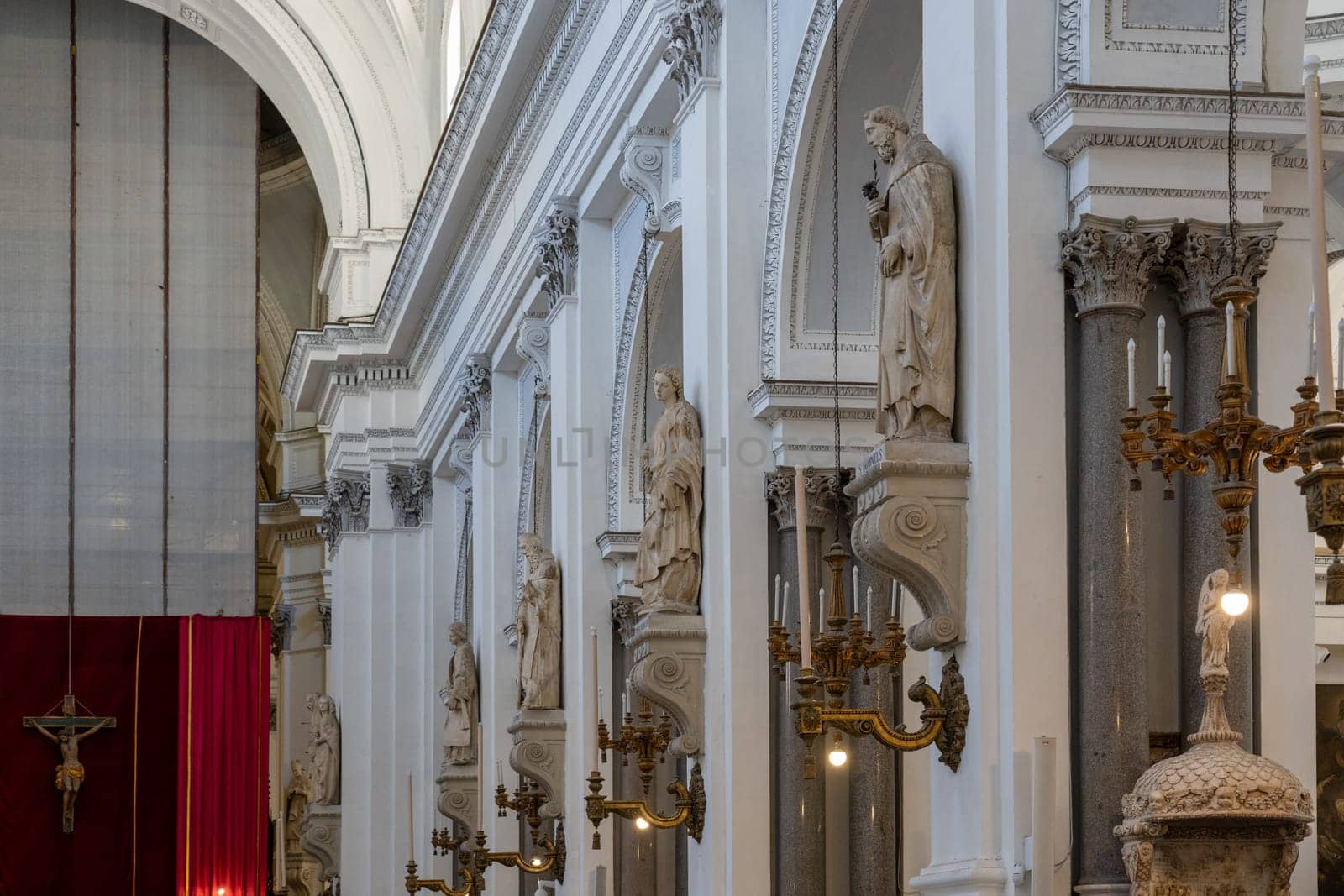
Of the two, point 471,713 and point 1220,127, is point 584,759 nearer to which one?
point 471,713

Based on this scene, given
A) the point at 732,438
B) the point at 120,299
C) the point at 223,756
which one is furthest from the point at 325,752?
the point at 732,438

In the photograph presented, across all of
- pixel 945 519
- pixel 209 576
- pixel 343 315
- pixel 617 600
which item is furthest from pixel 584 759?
pixel 209 576

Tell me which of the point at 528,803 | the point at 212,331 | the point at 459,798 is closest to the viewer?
the point at 528,803

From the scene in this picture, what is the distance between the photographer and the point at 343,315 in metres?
22.3

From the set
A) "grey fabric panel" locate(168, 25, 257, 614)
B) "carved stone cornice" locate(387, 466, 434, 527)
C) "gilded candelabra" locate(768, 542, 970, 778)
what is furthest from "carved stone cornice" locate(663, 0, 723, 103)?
"grey fabric panel" locate(168, 25, 257, 614)

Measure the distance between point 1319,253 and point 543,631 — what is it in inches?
424

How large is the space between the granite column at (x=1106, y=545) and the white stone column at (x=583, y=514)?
6811mm

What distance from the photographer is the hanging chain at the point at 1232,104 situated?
248 inches

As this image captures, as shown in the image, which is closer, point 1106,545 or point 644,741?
point 1106,545

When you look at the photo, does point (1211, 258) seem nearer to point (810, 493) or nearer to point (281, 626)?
point (810, 493)

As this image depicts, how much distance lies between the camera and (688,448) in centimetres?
1048

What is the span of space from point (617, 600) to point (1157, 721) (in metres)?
7.07

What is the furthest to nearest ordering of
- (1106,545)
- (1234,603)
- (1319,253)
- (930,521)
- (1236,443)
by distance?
(930,521) < (1106,545) < (1234,603) < (1236,443) < (1319,253)

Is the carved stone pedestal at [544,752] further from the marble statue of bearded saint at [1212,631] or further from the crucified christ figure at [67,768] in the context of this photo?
the crucified christ figure at [67,768]
